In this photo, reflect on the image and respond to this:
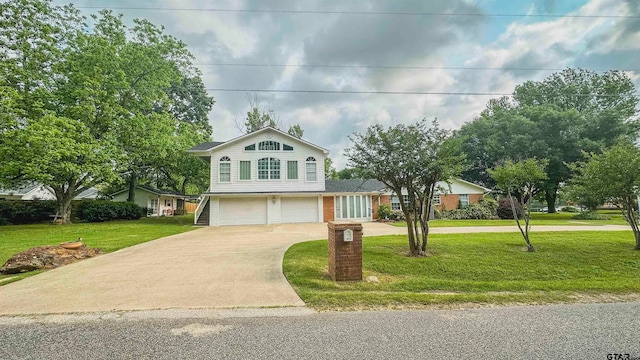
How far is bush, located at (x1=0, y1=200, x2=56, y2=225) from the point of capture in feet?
65.4

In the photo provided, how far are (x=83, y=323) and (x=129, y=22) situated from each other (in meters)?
26.2

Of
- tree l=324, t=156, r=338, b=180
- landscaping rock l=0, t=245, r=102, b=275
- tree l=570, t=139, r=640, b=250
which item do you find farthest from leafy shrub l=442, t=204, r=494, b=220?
tree l=324, t=156, r=338, b=180

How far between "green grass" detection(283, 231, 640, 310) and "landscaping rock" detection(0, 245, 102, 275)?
5.84 m

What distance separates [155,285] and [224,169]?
1521cm

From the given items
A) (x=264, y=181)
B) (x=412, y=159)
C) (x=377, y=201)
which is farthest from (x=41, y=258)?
(x=377, y=201)

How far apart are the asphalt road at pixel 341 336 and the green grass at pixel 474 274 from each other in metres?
0.66

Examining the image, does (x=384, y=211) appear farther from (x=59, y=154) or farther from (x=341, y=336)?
(x=59, y=154)

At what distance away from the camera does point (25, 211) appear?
2033 cm

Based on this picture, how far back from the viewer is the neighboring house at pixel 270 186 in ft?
65.3

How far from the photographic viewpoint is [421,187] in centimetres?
861

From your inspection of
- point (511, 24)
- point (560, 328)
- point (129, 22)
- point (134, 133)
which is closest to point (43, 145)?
point (134, 133)

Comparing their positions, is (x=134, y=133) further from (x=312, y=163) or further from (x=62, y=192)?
(x=312, y=163)

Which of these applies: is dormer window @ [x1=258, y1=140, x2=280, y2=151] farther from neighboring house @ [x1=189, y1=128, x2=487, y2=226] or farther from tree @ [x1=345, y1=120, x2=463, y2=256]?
tree @ [x1=345, y1=120, x2=463, y2=256]

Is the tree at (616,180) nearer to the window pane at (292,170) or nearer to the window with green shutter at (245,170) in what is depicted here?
the window pane at (292,170)
